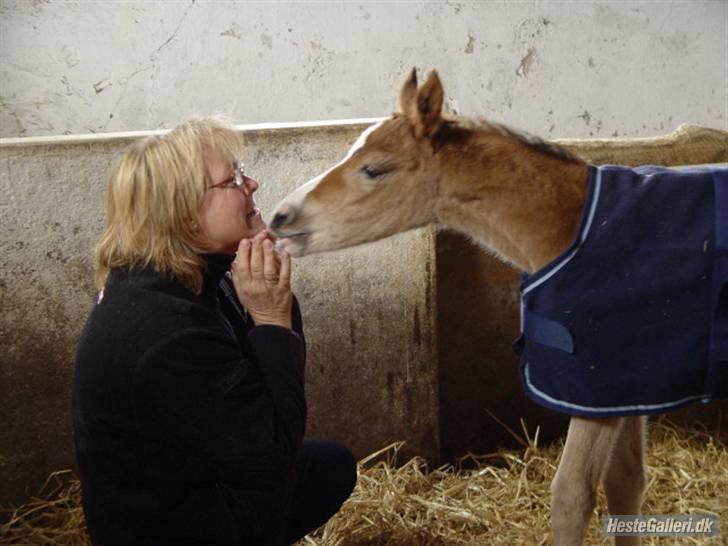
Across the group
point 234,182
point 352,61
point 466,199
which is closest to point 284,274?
point 234,182

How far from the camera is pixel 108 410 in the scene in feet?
5.53

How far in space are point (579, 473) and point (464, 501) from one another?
871 millimetres

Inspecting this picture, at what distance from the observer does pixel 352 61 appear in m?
5.22

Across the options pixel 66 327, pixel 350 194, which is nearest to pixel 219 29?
pixel 66 327

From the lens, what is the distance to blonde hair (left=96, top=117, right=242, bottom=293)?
1.75m

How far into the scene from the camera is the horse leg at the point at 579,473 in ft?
6.48

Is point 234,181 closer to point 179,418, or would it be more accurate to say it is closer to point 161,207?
point 161,207

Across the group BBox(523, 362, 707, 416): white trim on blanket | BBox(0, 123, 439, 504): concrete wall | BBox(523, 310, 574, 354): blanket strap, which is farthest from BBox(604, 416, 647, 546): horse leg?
BBox(0, 123, 439, 504): concrete wall

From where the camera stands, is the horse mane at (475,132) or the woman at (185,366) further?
the horse mane at (475,132)

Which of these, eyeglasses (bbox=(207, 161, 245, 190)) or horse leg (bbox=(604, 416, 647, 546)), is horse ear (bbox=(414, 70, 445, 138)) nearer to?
eyeglasses (bbox=(207, 161, 245, 190))

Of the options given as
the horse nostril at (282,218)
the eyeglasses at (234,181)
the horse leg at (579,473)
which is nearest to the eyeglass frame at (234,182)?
the eyeglasses at (234,181)

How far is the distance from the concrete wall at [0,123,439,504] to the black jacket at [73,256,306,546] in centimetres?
90

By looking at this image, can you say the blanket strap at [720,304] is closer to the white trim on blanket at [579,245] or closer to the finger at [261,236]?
the white trim on blanket at [579,245]

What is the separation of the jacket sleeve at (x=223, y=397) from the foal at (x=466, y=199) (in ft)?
1.44
